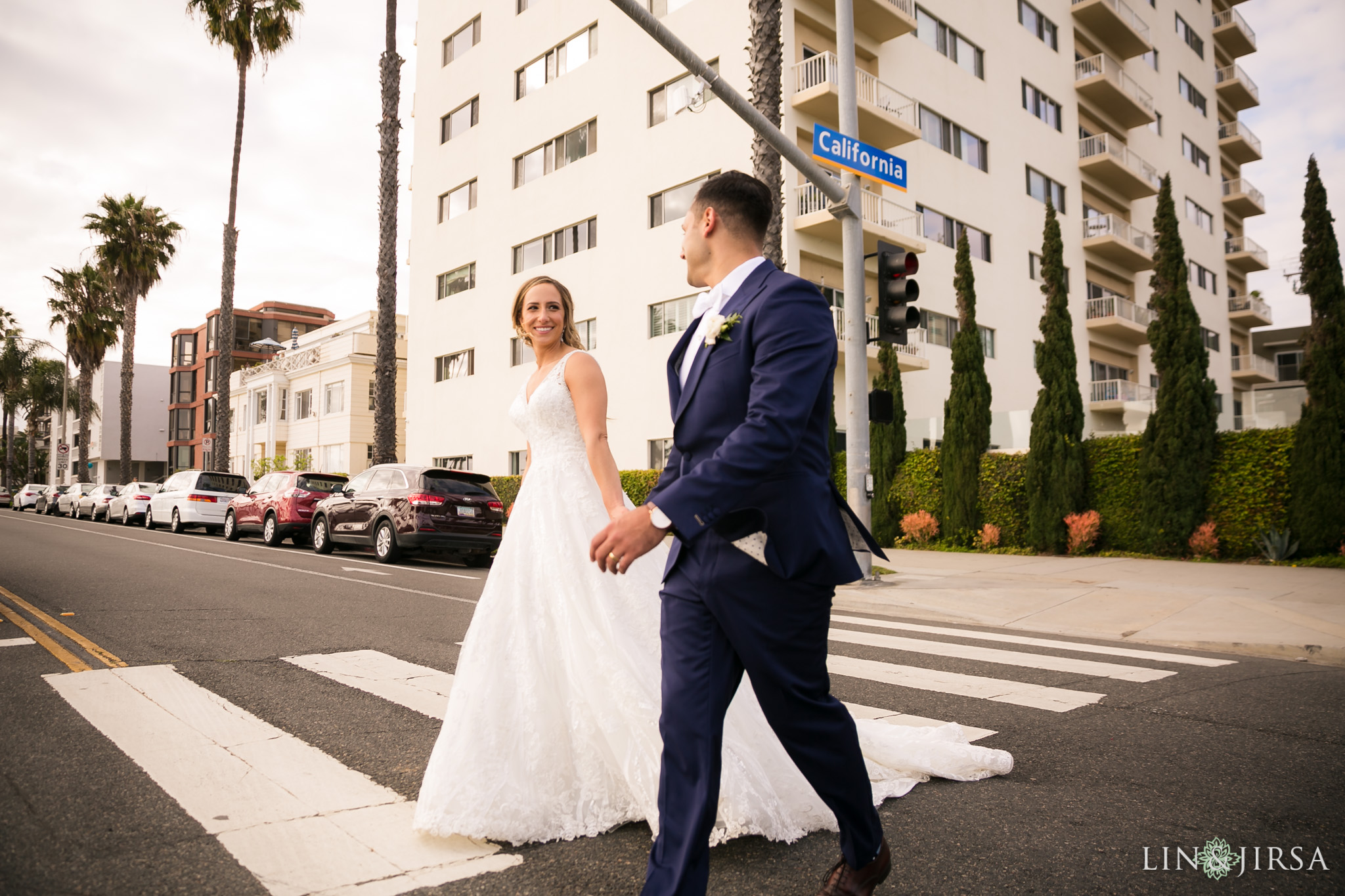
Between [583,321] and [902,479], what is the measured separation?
11903 millimetres

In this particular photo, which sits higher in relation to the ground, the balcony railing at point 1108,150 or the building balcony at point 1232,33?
the building balcony at point 1232,33

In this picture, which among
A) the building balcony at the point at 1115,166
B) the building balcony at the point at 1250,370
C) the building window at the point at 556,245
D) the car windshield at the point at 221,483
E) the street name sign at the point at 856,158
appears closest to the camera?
the street name sign at the point at 856,158

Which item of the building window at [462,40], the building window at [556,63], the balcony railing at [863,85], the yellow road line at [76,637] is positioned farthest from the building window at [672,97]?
the yellow road line at [76,637]

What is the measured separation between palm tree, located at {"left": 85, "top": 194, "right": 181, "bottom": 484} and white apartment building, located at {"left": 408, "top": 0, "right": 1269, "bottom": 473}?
41.3 ft

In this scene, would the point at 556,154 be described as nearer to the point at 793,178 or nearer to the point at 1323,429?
the point at 793,178

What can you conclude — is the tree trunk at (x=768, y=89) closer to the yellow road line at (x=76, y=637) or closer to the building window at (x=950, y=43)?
the yellow road line at (x=76, y=637)

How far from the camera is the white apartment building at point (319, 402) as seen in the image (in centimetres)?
3978

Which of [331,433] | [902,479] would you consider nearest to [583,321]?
[902,479]

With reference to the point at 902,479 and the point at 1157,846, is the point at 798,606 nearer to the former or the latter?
the point at 1157,846

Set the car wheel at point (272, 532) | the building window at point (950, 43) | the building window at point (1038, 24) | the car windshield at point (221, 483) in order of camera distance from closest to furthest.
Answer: the car wheel at point (272, 532), the car windshield at point (221, 483), the building window at point (950, 43), the building window at point (1038, 24)

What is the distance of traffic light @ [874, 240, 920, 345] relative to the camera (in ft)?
Answer: 35.1

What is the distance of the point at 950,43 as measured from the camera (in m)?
26.7

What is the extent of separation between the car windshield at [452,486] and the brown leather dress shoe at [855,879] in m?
12.5

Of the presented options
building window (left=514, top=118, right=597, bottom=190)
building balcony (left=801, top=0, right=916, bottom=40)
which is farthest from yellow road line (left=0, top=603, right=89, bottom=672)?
building window (left=514, top=118, right=597, bottom=190)
